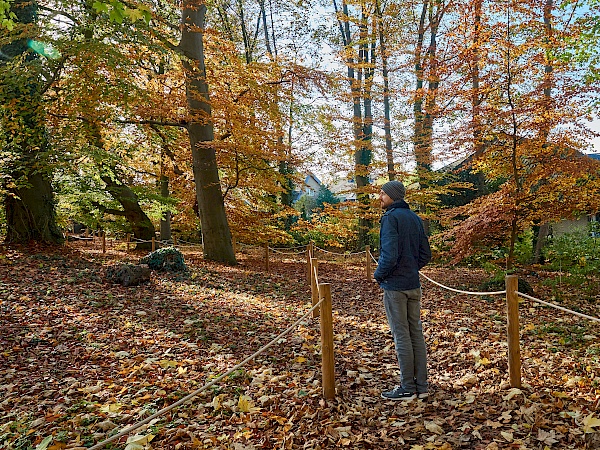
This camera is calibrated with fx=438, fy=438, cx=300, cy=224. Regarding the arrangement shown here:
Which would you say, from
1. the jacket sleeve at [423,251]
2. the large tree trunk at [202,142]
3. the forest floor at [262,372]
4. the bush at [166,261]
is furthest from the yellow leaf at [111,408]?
the large tree trunk at [202,142]

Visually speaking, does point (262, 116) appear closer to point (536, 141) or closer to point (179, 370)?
point (536, 141)

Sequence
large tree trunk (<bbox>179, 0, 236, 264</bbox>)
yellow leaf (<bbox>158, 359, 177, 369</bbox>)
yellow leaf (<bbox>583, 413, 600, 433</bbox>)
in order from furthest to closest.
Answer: large tree trunk (<bbox>179, 0, 236, 264</bbox>) < yellow leaf (<bbox>158, 359, 177, 369</bbox>) < yellow leaf (<bbox>583, 413, 600, 433</bbox>)

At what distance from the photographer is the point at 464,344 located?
19.2 ft

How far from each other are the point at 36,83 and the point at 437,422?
33.5 feet

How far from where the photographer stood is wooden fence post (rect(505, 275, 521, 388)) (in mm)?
4102

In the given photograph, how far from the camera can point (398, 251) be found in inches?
160

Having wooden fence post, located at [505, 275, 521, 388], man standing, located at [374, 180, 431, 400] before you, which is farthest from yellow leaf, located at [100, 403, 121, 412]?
wooden fence post, located at [505, 275, 521, 388]

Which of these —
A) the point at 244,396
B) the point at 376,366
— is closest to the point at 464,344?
the point at 376,366

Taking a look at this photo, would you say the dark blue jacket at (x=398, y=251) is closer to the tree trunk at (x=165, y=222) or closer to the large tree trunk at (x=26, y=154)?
the large tree trunk at (x=26, y=154)

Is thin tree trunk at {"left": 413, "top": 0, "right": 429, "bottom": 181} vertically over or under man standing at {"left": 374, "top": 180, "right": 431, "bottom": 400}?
over

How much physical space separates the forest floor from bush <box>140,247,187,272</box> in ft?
4.71

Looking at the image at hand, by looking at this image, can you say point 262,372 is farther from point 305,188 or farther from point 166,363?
point 305,188

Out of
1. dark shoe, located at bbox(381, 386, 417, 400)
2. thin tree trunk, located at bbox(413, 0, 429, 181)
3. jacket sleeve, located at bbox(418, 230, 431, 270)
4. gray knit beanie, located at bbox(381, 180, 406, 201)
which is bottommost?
dark shoe, located at bbox(381, 386, 417, 400)

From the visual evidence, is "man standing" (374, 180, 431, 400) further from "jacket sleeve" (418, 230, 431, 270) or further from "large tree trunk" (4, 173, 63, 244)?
"large tree trunk" (4, 173, 63, 244)
